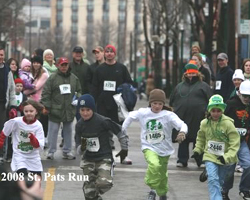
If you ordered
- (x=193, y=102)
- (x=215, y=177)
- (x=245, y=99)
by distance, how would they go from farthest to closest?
(x=193, y=102), (x=245, y=99), (x=215, y=177)

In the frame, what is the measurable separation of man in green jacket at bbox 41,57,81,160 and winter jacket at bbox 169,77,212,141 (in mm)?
2012

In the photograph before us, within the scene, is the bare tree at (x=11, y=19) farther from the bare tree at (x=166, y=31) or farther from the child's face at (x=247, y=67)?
the child's face at (x=247, y=67)

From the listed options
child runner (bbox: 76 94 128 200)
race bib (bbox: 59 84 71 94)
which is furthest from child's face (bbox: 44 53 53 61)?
child runner (bbox: 76 94 128 200)

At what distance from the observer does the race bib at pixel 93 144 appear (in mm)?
9742

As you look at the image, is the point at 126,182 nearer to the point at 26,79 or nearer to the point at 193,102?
the point at 193,102

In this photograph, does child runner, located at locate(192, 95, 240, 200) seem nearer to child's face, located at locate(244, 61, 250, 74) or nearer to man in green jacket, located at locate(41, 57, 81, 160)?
child's face, located at locate(244, 61, 250, 74)

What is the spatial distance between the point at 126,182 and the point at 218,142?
2.60 metres

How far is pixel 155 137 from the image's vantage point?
10.2m

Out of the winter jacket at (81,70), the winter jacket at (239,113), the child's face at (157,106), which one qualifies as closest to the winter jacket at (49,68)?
the winter jacket at (81,70)

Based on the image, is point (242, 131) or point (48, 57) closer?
point (242, 131)

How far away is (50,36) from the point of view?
11794cm

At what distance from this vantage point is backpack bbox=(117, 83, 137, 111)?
14062 millimetres

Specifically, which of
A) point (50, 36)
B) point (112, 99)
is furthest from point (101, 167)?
point (50, 36)

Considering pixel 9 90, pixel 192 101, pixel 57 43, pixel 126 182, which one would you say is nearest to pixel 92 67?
pixel 192 101
